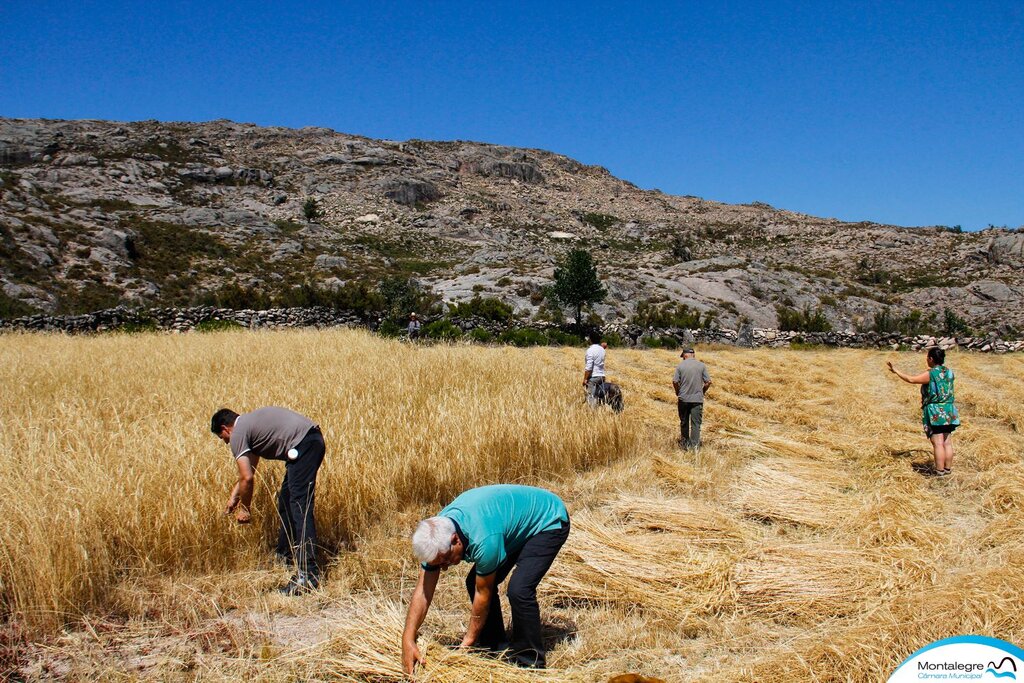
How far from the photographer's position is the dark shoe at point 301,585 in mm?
4469

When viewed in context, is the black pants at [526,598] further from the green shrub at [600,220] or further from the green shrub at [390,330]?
the green shrub at [600,220]

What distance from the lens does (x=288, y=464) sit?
478 centimetres

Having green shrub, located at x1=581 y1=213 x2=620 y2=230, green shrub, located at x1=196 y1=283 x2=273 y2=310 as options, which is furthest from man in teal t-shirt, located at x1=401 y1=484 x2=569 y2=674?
green shrub, located at x1=581 y1=213 x2=620 y2=230

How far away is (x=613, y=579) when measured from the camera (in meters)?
4.47

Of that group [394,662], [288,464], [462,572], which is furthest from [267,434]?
[394,662]

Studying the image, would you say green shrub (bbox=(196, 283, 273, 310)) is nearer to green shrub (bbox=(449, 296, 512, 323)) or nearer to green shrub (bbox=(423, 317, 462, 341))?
green shrub (bbox=(423, 317, 462, 341))

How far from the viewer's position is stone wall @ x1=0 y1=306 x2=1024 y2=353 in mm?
22766

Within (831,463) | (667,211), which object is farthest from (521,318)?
(667,211)

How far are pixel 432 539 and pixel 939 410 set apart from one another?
706 centimetres

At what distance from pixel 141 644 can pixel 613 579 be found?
318 cm

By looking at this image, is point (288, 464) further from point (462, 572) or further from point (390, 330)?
point (390, 330)

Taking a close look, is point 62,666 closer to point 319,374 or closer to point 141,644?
point 141,644

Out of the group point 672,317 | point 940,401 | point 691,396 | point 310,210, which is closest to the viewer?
point 940,401

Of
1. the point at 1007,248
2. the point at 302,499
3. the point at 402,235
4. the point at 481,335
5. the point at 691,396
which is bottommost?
the point at 302,499
